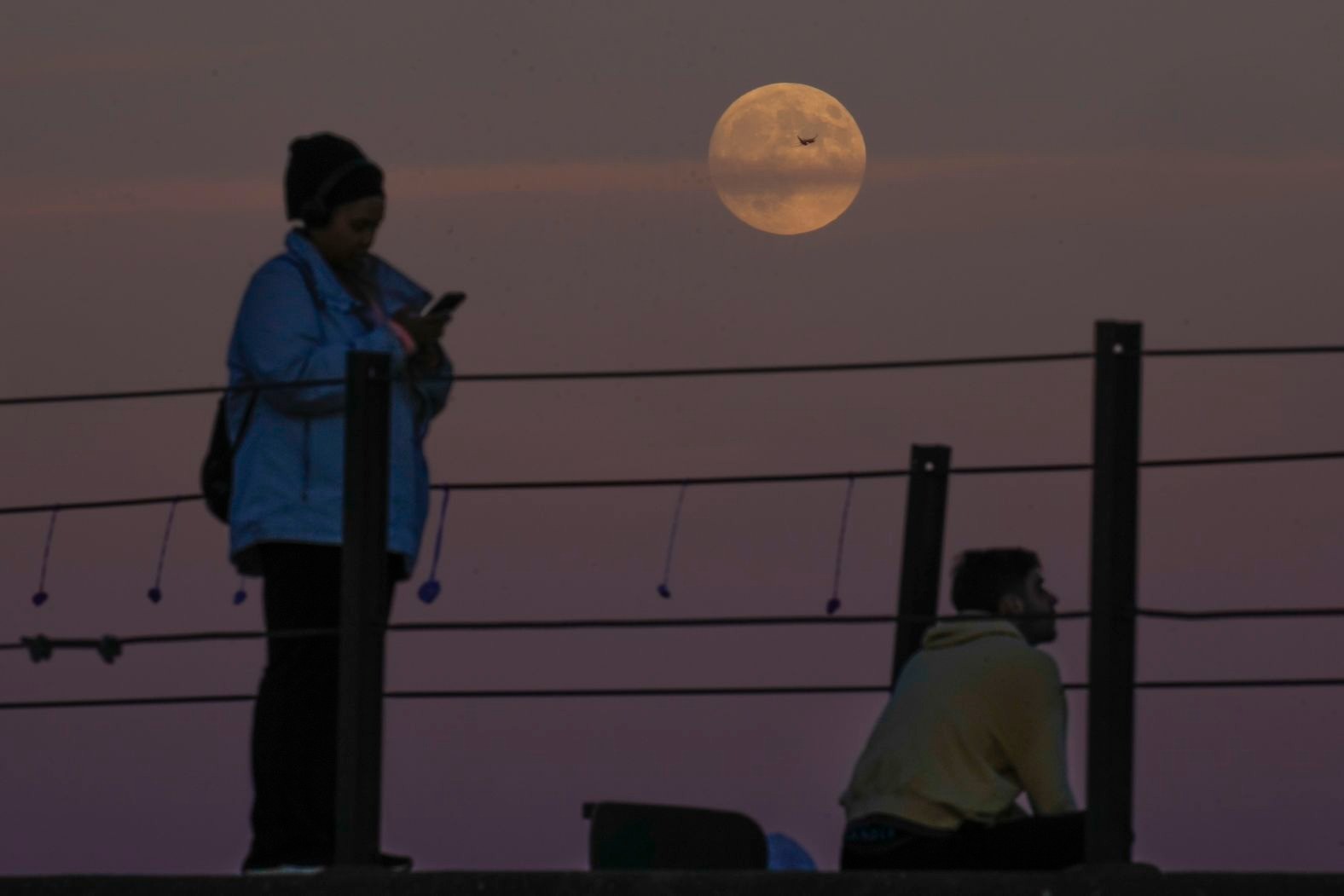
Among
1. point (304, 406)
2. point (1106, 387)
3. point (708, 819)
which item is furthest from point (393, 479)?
point (1106, 387)

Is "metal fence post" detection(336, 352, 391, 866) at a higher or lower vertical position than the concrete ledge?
higher

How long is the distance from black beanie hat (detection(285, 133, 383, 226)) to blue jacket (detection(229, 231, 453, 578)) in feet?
0.25

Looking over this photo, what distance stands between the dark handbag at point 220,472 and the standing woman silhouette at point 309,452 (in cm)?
5

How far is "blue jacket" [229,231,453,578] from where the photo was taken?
504cm

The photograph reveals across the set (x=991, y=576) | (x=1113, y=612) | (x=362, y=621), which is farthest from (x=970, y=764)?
(x=362, y=621)

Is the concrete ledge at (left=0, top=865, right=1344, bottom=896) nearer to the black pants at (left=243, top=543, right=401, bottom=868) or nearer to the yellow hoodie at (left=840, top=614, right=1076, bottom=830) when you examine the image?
the black pants at (left=243, top=543, right=401, bottom=868)

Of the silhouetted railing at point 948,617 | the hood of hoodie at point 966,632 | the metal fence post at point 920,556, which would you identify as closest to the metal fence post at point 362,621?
the silhouetted railing at point 948,617

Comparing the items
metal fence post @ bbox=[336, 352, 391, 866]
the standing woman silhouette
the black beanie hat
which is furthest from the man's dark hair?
the black beanie hat

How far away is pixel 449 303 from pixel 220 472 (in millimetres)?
523

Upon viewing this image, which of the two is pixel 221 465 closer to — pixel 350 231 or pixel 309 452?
pixel 309 452

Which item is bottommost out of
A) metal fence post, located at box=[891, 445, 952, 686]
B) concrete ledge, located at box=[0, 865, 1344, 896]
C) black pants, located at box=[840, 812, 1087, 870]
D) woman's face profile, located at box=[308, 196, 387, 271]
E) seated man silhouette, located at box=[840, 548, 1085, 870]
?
concrete ledge, located at box=[0, 865, 1344, 896]

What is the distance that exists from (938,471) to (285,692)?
64.9 inches

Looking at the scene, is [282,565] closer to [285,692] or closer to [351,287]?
[285,692]

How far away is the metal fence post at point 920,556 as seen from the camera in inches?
255
